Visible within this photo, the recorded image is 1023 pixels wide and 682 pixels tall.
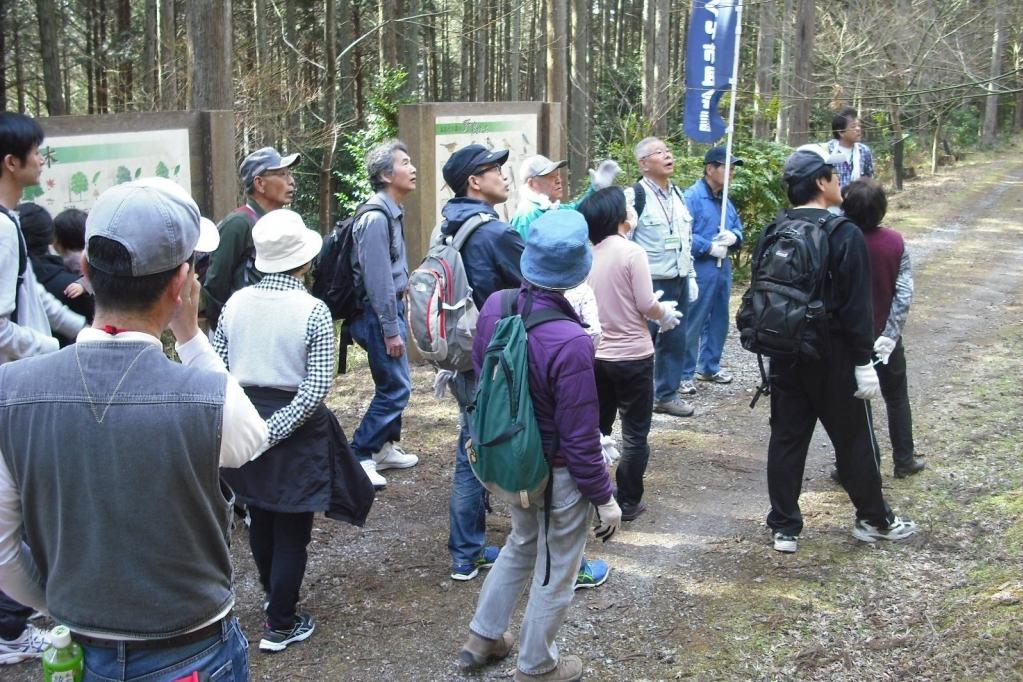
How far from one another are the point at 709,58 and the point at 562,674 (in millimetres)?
6515

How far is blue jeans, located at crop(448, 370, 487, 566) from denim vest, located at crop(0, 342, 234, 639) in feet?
8.54

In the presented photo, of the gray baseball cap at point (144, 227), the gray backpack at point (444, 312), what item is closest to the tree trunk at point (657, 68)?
the gray backpack at point (444, 312)

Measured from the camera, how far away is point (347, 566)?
201 inches

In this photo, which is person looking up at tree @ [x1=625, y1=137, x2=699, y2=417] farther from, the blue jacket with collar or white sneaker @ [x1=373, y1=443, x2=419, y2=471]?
white sneaker @ [x1=373, y1=443, x2=419, y2=471]

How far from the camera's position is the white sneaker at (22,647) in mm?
4094

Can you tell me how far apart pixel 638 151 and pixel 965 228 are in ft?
39.6

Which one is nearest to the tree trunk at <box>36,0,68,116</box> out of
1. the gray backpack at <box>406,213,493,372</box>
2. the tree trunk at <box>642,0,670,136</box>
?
the tree trunk at <box>642,0,670,136</box>

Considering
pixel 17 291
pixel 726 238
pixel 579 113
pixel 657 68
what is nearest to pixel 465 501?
pixel 17 291

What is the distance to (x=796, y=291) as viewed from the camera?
4699 mm

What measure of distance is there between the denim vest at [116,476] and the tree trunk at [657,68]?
47.5ft

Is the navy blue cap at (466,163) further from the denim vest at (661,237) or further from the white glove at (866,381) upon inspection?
the denim vest at (661,237)

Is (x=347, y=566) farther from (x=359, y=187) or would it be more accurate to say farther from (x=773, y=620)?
(x=359, y=187)

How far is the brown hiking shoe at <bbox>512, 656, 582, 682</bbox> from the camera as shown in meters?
3.84

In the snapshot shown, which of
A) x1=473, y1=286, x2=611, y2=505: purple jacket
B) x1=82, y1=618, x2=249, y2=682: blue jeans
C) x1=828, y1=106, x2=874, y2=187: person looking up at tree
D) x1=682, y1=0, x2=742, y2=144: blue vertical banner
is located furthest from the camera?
x1=828, y1=106, x2=874, y2=187: person looking up at tree
